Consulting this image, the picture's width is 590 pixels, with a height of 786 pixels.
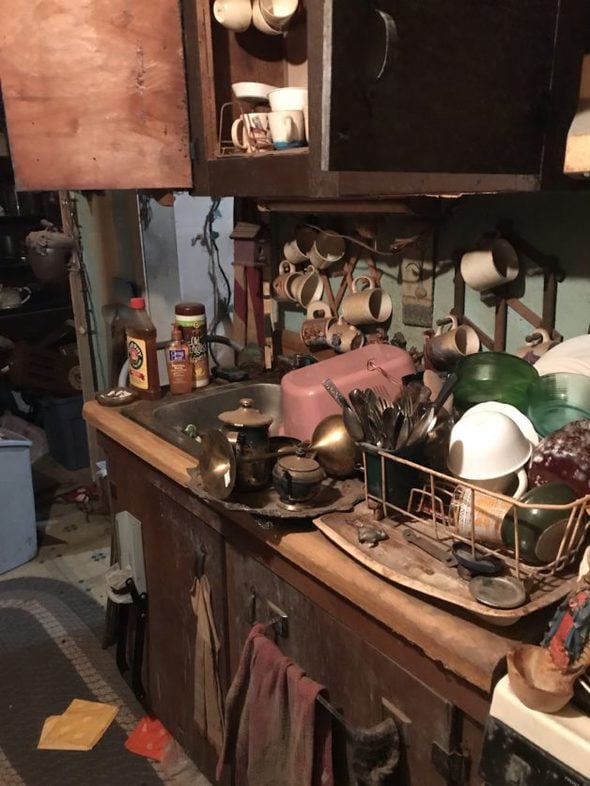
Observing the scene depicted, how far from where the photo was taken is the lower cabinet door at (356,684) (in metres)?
0.82

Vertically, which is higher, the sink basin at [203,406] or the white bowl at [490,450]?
the white bowl at [490,450]

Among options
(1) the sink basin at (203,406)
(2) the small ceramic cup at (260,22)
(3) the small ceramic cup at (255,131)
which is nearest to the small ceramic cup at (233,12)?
(2) the small ceramic cup at (260,22)

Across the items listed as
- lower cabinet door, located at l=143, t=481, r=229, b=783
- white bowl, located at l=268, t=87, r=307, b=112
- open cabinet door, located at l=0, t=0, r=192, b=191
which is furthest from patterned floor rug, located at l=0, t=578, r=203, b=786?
white bowl, located at l=268, t=87, r=307, b=112

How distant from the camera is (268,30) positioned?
4.39 feet

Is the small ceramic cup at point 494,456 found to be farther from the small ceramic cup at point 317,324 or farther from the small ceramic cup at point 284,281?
the small ceramic cup at point 284,281

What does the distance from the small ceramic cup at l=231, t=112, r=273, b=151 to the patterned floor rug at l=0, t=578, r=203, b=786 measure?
1496 mm

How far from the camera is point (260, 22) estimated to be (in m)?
1.33

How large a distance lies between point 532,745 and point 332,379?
80cm

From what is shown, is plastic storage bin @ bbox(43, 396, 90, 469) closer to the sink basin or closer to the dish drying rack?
the sink basin

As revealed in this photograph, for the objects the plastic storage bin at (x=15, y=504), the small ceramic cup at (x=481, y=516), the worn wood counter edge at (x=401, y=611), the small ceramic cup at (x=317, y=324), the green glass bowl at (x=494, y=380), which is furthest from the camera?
the plastic storage bin at (x=15, y=504)

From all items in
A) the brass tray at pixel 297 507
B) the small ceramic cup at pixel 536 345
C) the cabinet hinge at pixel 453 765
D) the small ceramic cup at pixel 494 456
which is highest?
the small ceramic cup at pixel 536 345

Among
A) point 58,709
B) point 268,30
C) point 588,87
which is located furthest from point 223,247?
point 588,87

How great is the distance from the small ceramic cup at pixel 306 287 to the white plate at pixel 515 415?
0.76 metres

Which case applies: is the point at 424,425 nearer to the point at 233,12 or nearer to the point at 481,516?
the point at 481,516
